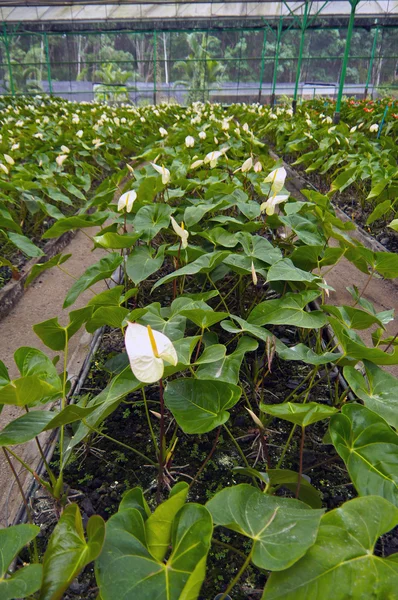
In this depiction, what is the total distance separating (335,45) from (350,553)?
1203 inches

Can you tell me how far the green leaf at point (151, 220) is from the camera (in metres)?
1.75

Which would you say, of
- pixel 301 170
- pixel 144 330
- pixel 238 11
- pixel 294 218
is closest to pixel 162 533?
pixel 144 330

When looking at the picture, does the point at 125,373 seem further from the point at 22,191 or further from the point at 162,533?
the point at 22,191

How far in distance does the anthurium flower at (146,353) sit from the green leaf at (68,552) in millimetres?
194

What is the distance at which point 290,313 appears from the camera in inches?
46.6

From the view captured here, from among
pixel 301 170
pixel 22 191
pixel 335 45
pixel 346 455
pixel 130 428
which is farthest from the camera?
pixel 335 45

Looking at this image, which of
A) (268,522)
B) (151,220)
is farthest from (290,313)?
(151,220)

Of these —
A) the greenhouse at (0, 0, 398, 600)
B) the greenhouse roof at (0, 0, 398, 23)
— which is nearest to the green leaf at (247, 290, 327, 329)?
the greenhouse at (0, 0, 398, 600)

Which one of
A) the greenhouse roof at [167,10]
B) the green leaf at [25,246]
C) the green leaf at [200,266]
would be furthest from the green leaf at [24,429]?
the greenhouse roof at [167,10]

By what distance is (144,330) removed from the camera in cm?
67

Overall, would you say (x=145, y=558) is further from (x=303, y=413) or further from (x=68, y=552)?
(x=303, y=413)

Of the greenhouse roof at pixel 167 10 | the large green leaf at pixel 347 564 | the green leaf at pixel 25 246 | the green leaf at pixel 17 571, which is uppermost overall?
the greenhouse roof at pixel 167 10

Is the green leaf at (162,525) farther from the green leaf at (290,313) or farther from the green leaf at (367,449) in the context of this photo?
the green leaf at (290,313)

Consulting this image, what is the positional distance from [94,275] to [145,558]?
983mm
